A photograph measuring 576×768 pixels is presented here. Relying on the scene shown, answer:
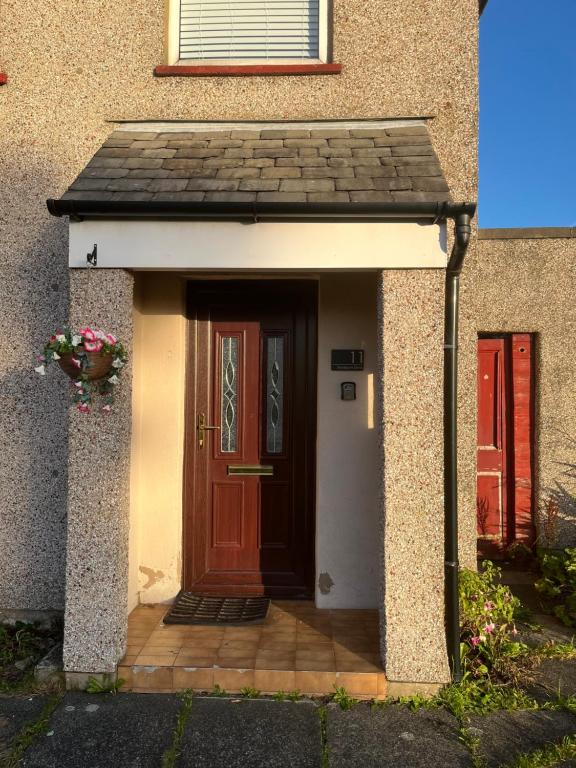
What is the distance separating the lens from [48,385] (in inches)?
161

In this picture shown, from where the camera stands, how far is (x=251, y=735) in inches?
113

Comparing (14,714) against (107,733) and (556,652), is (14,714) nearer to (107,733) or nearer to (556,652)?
(107,733)

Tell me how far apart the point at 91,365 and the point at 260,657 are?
2.15 m

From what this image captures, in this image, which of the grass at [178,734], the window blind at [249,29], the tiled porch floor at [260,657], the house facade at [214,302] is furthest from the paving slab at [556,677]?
the window blind at [249,29]

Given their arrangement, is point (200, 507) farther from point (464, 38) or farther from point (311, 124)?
point (464, 38)

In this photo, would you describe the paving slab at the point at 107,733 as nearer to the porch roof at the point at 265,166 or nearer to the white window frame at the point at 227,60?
the porch roof at the point at 265,166

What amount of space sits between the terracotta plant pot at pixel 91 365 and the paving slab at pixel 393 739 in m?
2.43

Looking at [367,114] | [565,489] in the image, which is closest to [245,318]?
[367,114]

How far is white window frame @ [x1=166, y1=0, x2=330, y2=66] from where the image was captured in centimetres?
437

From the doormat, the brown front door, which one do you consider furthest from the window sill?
the doormat

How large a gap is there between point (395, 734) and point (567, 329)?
12.8 feet

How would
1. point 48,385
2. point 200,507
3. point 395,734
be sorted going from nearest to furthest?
point 395,734 → point 48,385 → point 200,507

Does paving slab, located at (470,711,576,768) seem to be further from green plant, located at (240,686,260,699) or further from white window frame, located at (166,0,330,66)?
white window frame, located at (166,0,330,66)

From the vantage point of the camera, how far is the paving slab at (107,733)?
2705 millimetres
